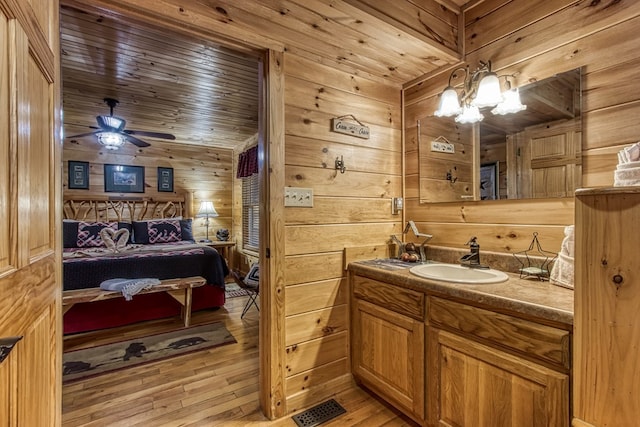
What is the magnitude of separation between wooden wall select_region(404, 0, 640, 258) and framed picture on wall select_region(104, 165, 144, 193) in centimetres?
476

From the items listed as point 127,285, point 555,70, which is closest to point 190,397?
point 127,285

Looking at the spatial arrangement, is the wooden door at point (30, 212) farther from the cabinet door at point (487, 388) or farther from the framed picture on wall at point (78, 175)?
the framed picture on wall at point (78, 175)

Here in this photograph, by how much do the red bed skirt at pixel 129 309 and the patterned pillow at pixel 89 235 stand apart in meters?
1.30

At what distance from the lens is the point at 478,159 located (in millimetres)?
1887

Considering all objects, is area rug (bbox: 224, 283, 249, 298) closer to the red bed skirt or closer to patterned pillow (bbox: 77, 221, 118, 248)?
the red bed skirt

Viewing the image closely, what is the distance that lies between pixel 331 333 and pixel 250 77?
241 centimetres

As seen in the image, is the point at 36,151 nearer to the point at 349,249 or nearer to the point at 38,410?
the point at 38,410

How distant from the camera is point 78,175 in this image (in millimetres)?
4570

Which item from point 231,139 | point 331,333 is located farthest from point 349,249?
point 231,139

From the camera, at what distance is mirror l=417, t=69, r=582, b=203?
1.50 metres

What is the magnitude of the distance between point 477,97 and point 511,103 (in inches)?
7.5

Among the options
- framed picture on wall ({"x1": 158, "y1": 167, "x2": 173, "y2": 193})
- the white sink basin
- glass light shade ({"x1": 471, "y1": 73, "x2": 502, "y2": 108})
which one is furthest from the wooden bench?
glass light shade ({"x1": 471, "y1": 73, "x2": 502, "y2": 108})

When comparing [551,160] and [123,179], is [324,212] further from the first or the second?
[123,179]

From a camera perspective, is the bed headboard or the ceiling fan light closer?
the ceiling fan light
